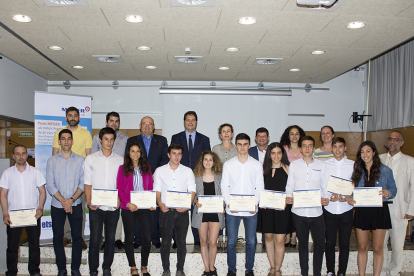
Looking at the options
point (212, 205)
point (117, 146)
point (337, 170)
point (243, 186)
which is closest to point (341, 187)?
point (337, 170)

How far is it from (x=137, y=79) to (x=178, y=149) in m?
4.35

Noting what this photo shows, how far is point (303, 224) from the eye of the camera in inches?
141

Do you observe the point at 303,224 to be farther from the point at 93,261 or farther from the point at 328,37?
the point at 328,37

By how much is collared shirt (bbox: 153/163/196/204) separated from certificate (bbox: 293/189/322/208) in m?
1.18

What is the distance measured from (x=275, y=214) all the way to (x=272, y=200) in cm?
22

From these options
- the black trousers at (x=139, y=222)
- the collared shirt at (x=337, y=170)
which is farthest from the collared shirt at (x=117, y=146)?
the collared shirt at (x=337, y=170)

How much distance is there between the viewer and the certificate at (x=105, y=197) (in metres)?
3.54

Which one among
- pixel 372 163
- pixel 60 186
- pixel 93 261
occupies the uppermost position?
pixel 372 163


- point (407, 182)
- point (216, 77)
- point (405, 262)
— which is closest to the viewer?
point (407, 182)

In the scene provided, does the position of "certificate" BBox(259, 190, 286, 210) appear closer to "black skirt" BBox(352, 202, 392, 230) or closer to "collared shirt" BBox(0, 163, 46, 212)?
"black skirt" BBox(352, 202, 392, 230)

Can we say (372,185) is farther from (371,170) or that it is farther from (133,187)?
(133,187)

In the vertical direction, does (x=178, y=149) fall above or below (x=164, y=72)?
below

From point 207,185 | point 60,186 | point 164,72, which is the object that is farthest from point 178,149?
point 164,72

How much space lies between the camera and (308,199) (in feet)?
11.4
